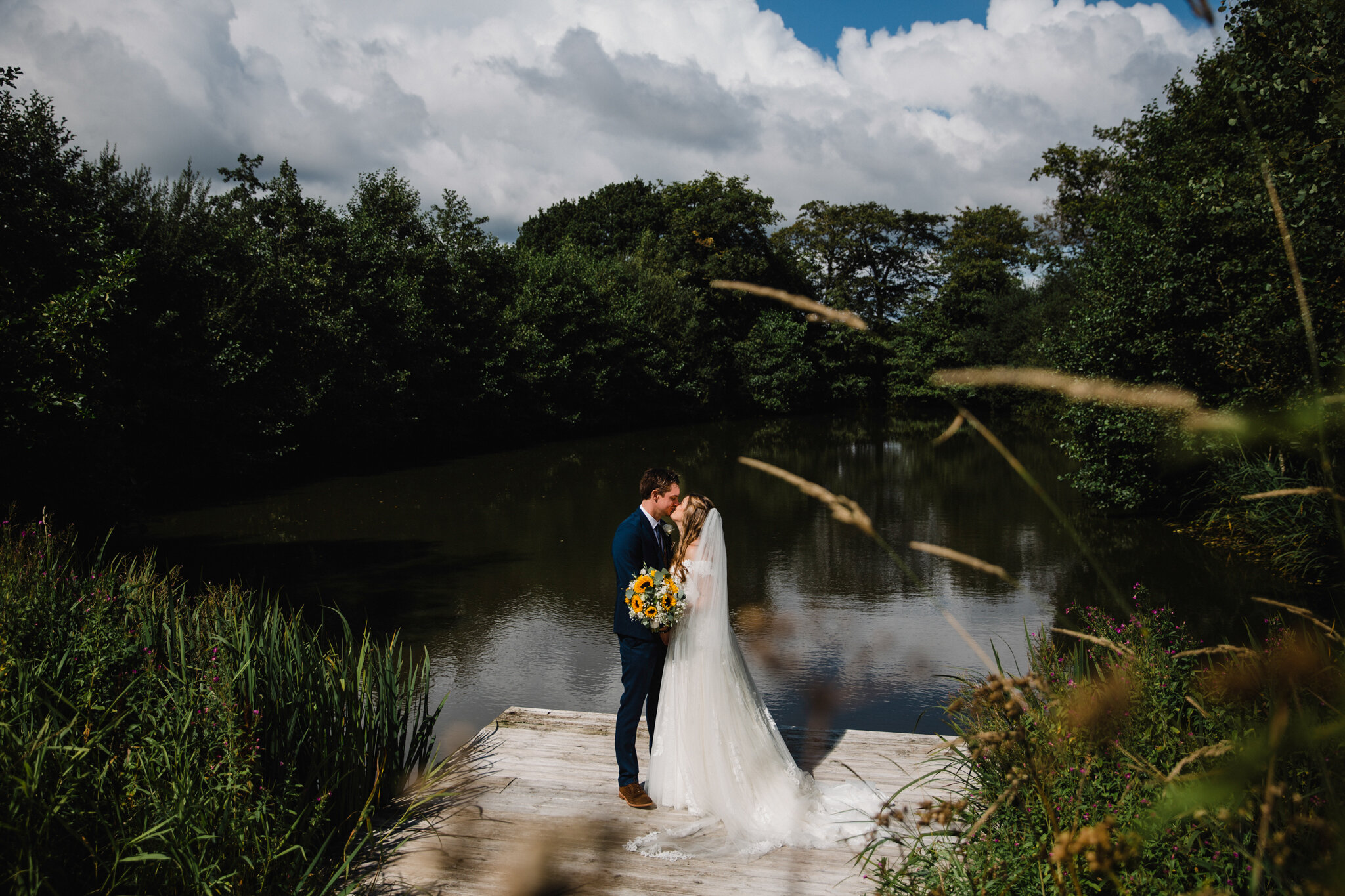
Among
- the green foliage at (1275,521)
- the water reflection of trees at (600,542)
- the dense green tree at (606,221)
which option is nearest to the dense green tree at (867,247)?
the dense green tree at (606,221)

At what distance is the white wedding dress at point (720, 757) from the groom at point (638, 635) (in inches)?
4.1

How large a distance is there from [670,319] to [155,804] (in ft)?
111

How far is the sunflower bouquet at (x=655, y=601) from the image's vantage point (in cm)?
400

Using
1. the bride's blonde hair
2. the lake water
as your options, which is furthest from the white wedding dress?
the lake water

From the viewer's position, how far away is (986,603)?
31.6 feet

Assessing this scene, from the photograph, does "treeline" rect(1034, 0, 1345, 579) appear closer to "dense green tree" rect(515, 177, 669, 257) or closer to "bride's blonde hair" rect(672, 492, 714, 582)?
"bride's blonde hair" rect(672, 492, 714, 582)

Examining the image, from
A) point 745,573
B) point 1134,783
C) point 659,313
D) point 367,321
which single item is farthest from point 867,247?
point 1134,783

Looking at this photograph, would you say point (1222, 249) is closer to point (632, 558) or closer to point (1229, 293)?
point (1229, 293)

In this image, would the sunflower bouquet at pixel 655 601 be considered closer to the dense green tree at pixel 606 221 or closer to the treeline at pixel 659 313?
the treeline at pixel 659 313

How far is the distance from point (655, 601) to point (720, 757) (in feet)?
2.53

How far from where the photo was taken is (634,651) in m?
4.16

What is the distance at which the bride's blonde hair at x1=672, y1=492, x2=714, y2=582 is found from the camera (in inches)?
168

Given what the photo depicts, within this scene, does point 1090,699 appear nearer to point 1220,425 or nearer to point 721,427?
point 1220,425

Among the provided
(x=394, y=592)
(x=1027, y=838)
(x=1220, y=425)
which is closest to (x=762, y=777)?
(x=1027, y=838)
